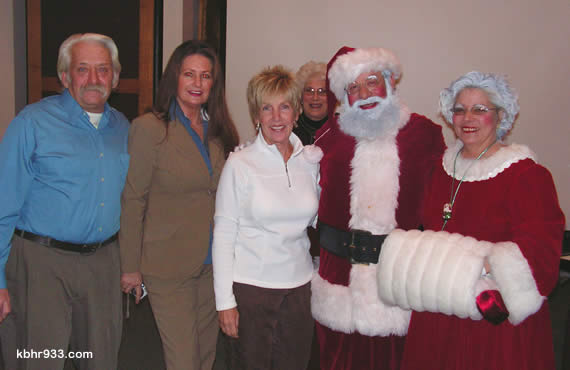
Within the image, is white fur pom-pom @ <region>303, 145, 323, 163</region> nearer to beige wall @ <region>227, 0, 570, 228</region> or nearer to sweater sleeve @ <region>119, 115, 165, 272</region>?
sweater sleeve @ <region>119, 115, 165, 272</region>

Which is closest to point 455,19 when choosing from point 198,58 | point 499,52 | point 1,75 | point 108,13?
point 499,52

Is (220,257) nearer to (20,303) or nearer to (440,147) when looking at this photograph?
(20,303)

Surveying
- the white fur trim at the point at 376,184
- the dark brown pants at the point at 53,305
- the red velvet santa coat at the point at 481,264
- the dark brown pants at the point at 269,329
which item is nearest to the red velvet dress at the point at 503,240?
the red velvet santa coat at the point at 481,264

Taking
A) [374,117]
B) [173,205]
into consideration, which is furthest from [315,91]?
[173,205]

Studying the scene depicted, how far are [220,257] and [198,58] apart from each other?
0.96 metres

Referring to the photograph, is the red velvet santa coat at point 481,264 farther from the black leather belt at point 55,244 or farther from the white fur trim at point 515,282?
the black leather belt at point 55,244

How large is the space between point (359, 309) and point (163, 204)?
1.01m

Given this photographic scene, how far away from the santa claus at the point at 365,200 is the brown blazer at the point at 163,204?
60cm

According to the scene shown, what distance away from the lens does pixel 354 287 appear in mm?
1939

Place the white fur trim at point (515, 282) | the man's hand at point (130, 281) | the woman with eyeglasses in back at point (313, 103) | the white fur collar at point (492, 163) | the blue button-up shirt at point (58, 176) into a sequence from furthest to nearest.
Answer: the woman with eyeglasses in back at point (313, 103)
the man's hand at point (130, 281)
the blue button-up shirt at point (58, 176)
the white fur collar at point (492, 163)
the white fur trim at point (515, 282)

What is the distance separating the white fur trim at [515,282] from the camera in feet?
4.87

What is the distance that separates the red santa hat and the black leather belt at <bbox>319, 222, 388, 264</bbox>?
0.69m

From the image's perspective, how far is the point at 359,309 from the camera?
1.91m

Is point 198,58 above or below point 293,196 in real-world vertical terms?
above
